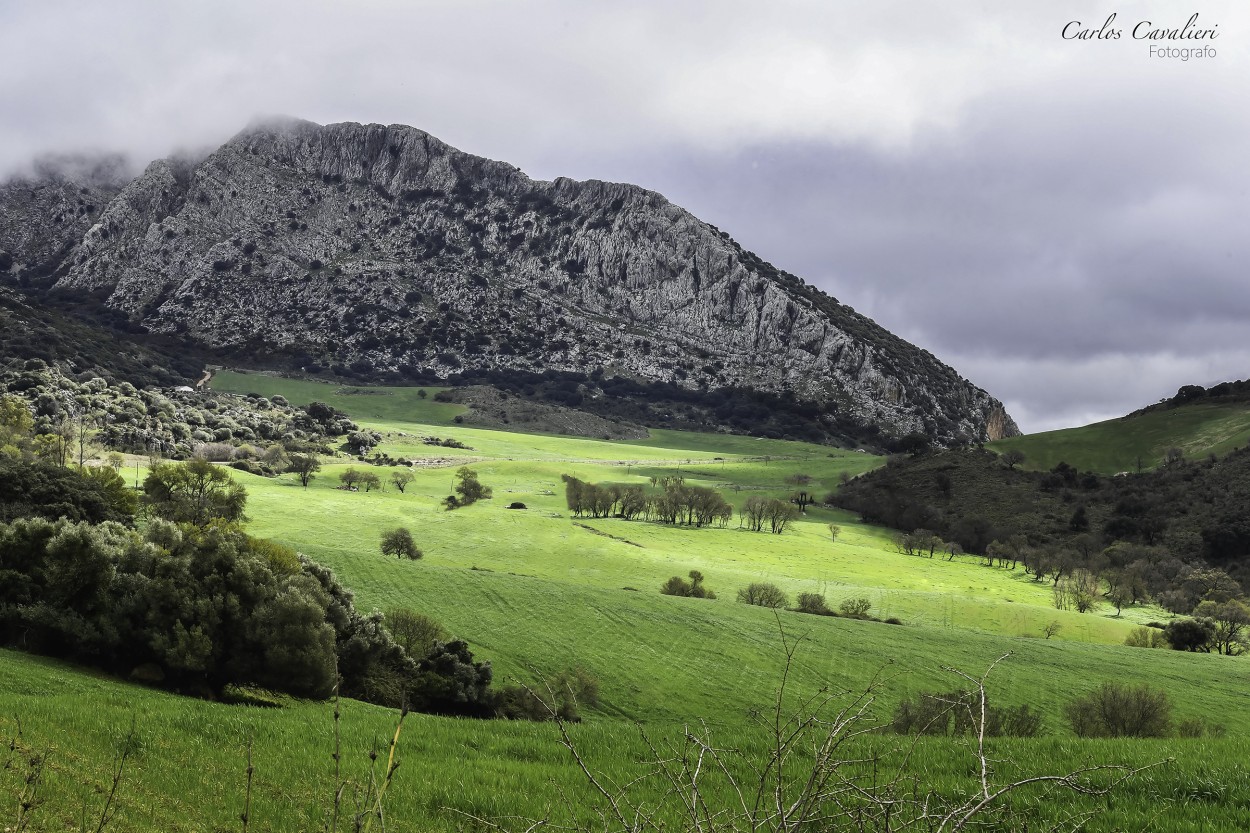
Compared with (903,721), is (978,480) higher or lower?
higher

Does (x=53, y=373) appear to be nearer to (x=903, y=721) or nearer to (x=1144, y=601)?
(x=903, y=721)

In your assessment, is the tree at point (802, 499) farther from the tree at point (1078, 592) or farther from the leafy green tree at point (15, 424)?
the leafy green tree at point (15, 424)

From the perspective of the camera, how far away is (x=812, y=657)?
42.6m

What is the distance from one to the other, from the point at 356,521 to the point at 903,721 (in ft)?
202

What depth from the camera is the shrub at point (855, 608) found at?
6128cm

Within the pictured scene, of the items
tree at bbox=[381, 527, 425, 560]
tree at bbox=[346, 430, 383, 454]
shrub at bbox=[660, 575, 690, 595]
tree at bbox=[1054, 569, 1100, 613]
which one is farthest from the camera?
tree at bbox=[346, 430, 383, 454]

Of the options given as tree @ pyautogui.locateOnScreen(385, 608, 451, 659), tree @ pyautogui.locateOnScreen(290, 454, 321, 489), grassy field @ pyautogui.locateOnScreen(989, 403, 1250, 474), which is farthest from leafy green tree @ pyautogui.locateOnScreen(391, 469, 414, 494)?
grassy field @ pyautogui.locateOnScreen(989, 403, 1250, 474)

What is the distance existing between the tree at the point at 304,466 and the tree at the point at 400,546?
34.9 meters

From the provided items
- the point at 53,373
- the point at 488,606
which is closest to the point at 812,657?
the point at 488,606

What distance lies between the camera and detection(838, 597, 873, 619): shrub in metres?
61.3

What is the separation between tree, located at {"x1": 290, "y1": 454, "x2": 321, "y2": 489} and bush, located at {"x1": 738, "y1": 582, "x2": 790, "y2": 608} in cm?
6083

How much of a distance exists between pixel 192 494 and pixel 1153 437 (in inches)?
6443

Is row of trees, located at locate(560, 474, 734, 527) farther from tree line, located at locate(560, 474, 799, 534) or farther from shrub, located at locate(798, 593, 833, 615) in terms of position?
shrub, located at locate(798, 593, 833, 615)

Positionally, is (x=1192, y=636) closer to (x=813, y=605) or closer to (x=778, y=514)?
Answer: (x=813, y=605)
